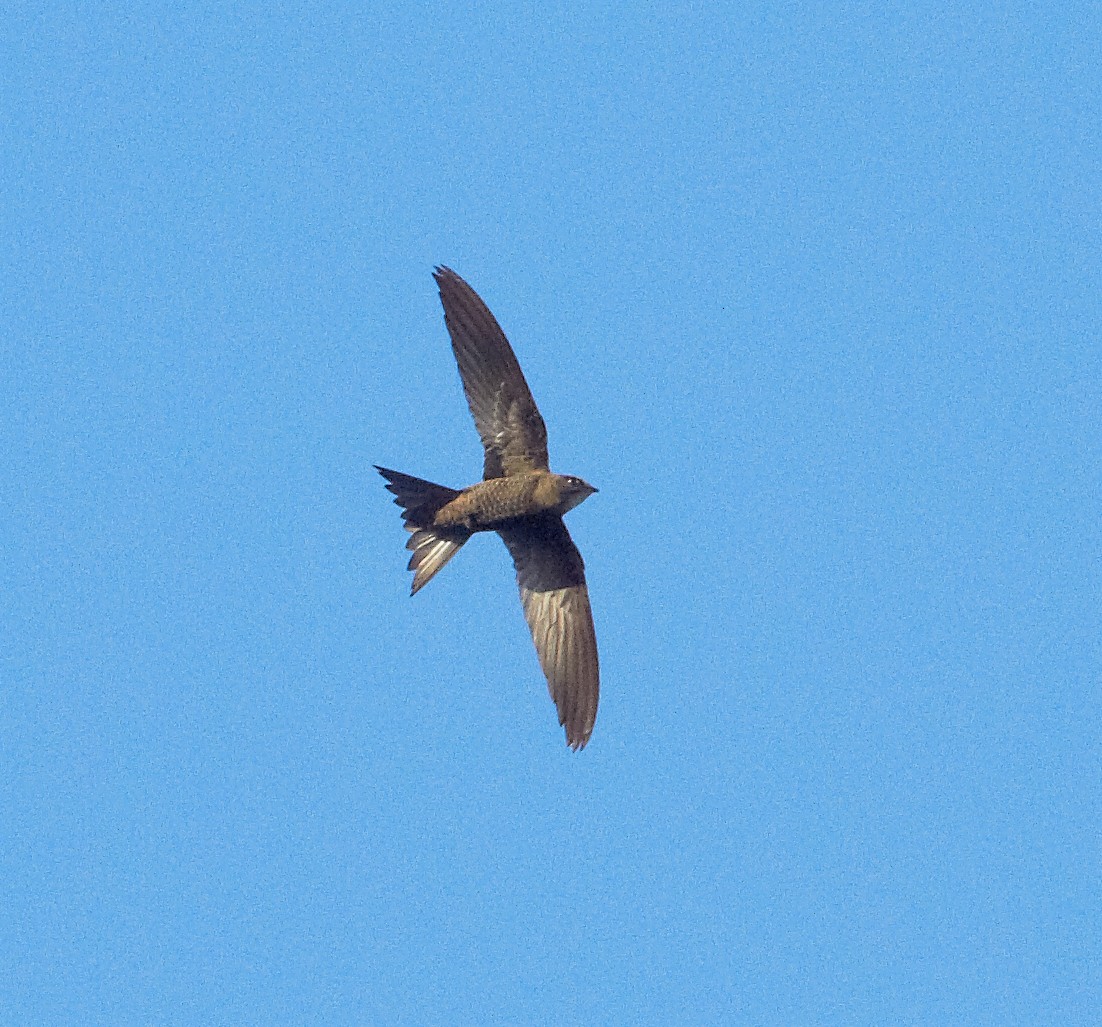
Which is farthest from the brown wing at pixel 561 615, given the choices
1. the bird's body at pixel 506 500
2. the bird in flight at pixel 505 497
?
the bird's body at pixel 506 500

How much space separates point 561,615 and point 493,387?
5.18 ft

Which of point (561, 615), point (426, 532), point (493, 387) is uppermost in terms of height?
point (493, 387)

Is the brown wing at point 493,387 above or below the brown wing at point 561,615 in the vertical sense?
above

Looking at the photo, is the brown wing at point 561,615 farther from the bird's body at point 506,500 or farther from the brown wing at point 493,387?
the brown wing at point 493,387

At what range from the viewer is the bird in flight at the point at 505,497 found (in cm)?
1175

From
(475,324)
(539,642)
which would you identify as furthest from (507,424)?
(539,642)

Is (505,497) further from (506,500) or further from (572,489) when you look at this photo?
(572,489)

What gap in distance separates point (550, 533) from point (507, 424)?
30.2 inches

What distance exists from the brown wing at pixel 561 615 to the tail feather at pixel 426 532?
433mm

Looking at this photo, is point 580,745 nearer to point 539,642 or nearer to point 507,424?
point 539,642

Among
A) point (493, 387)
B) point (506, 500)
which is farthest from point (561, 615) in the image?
point (493, 387)

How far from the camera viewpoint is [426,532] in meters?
11.8

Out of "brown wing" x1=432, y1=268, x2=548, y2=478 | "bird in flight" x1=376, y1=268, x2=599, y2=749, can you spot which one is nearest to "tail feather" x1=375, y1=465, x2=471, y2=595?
"bird in flight" x1=376, y1=268, x2=599, y2=749

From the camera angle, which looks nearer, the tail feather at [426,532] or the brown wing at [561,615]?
the tail feather at [426,532]
